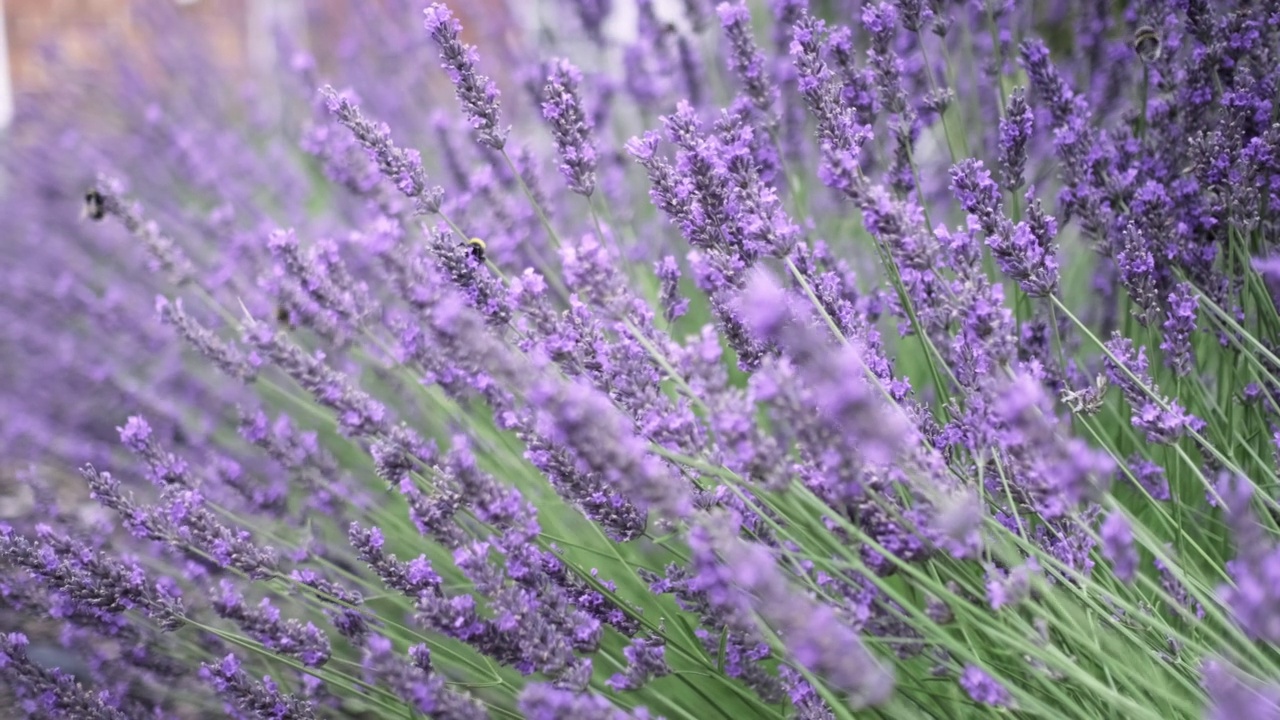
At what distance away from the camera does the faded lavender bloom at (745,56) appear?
5.20 feet

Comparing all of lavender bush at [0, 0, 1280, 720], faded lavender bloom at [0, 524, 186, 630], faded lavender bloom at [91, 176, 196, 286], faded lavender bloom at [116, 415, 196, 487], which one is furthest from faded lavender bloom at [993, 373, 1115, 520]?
faded lavender bloom at [91, 176, 196, 286]

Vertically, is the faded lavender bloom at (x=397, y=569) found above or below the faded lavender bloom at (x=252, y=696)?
above

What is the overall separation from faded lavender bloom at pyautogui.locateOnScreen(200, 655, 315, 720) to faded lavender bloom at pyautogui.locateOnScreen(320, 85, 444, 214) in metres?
0.65

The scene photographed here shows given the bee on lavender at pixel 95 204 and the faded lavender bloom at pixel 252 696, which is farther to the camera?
the bee on lavender at pixel 95 204

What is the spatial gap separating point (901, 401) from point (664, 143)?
161cm

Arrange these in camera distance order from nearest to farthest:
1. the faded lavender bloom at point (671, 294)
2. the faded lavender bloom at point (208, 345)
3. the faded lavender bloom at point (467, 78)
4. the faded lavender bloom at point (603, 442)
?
1. the faded lavender bloom at point (603, 442)
2. the faded lavender bloom at point (467, 78)
3. the faded lavender bloom at point (671, 294)
4. the faded lavender bloom at point (208, 345)

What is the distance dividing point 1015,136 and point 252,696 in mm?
1268

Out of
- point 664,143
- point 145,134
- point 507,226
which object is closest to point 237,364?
point 507,226

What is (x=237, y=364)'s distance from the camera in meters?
1.78

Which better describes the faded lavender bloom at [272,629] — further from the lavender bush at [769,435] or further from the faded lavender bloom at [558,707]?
the faded lavender bloom at [558,707]

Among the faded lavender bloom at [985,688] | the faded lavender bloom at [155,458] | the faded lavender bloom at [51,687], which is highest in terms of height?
the faded lavender bloom at [155,458]

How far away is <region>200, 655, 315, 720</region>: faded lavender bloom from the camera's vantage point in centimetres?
131

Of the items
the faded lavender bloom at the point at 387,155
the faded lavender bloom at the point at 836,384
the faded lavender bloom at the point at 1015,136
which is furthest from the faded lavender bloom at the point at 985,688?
the faded lavender bloom at the point at 387,155

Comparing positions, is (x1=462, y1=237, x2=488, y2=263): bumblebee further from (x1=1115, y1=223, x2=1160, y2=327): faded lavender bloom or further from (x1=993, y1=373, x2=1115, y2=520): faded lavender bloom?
(x1=1115, y1=223, x2=1160, y2=327): faded lavender bloom
